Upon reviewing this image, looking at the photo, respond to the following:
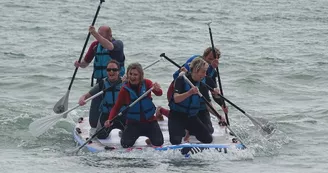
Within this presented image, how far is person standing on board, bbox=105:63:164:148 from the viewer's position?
10266 millimetres

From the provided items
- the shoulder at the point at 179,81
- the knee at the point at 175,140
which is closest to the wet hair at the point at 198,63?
the shoulder at the point at 179,81

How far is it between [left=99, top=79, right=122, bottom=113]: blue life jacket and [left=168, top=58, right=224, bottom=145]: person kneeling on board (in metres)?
0.79

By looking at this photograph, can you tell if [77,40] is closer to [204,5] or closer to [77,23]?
[77,23]

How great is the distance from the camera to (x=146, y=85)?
1030 cm

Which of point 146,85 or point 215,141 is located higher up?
point 146,85

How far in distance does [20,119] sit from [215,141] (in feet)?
12.5

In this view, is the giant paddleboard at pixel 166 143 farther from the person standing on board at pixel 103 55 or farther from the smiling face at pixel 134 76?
the smiling face at pixel 134 76

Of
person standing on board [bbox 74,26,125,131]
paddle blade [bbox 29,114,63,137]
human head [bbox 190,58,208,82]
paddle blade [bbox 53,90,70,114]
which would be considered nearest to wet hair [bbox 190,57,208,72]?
human head [bbox 190,58,208,82]

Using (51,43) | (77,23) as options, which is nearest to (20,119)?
(51,43)

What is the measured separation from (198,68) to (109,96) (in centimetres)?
141

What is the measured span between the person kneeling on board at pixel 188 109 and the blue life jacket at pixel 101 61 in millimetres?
1274

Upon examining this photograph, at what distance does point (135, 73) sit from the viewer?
10055 mm

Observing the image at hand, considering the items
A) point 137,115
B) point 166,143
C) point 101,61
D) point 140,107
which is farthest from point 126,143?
point 101,61

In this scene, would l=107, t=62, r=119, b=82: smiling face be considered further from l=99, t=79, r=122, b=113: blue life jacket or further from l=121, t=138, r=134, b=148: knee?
l=121, t=138, r=134, b=148: knee
